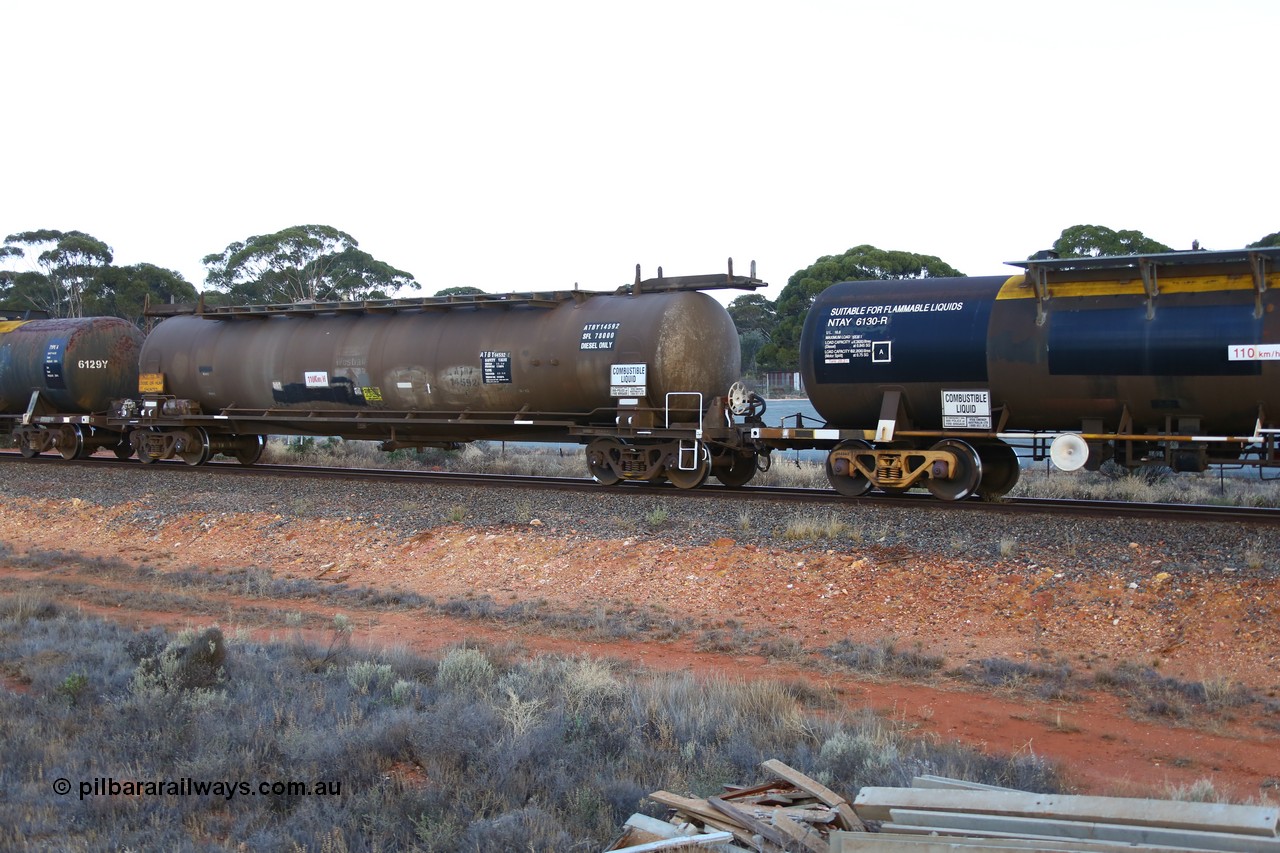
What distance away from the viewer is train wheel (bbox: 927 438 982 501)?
575 inches

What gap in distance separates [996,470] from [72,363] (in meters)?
21.5

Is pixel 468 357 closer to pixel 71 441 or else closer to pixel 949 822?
pixel 71 441

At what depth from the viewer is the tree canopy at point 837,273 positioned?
5175 cm

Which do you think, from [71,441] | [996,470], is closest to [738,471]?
[996,470]

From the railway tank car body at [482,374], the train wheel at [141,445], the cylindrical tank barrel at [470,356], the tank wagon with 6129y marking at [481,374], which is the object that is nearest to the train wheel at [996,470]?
the railway tank car body at [482,374]

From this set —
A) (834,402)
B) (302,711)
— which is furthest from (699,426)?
(302,711)

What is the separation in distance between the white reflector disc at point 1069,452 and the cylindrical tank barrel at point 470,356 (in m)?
6.13

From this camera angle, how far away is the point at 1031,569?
482 inches

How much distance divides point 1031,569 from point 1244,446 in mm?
3328

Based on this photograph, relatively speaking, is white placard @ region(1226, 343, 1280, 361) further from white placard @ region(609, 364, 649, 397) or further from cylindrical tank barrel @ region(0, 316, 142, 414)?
cylindrical tank barrel @ region(0, 316, 142, 414)

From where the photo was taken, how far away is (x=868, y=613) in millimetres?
12266

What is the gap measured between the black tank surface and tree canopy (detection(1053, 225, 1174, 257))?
34.7 meters

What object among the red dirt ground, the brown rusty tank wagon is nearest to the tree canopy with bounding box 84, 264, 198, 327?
the brown rusty tank wagon

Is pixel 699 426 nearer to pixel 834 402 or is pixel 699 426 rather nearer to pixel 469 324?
pixel 834 402
